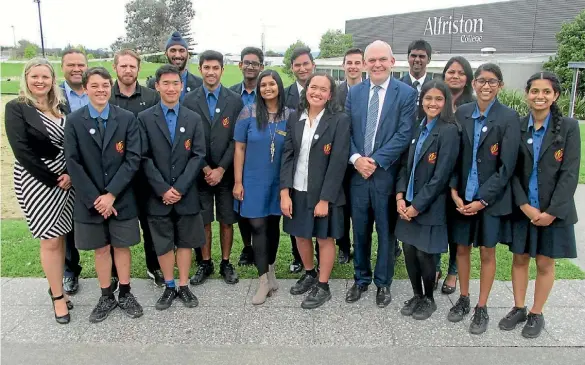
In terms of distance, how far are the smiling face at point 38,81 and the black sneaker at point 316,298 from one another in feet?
9.16

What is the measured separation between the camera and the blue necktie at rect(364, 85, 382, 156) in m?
4.02

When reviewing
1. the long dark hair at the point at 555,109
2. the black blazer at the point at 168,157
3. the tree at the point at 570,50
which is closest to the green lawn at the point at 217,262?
the black blazer at the point at 168,157

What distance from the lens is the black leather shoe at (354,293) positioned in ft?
13.8

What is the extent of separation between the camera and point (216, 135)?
4422mm

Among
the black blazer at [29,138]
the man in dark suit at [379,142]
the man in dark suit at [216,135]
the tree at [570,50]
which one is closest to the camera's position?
the black blazer at [29,138]

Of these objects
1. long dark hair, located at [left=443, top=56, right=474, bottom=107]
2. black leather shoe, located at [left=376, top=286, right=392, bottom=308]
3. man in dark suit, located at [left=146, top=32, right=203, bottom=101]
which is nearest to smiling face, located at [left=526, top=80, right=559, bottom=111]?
long dark hair, located at [left=443, top=56, right=474, bottom=107]

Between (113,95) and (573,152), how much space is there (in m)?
3.92

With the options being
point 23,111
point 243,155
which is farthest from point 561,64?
point 23,111

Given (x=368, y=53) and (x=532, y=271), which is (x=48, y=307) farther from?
(x=532, y=271)

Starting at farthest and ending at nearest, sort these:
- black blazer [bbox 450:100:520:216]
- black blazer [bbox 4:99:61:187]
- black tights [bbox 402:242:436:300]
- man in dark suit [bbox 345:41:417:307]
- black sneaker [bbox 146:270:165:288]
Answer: black sneaker [bbox 146:270:165:288], man in dark suit [bbox 345:41:417:307], black tights [bbox 402:242:436:300], black blazer [bbox 4:99:61:187], black blazer [bbox 450:100:520:216]

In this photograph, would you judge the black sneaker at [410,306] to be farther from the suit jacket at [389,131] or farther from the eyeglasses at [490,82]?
the eyeglasses at [490,82]

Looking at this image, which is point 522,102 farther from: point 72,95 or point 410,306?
point 72,95

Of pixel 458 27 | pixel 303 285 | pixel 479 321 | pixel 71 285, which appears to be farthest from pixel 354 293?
pixel 458 27

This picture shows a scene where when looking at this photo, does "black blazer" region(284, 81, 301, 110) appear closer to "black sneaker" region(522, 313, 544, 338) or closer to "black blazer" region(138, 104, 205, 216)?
"black blazer" region(138, 104, 205, 216)
